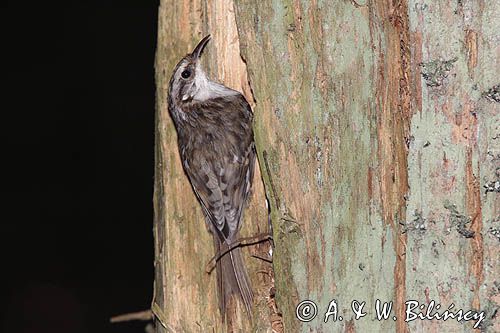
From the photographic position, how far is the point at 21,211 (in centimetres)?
477

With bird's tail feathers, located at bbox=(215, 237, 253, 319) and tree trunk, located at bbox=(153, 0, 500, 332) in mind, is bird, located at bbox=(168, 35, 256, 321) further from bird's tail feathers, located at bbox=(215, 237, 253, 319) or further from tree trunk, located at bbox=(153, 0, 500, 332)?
tree trunk, located at bbox=(153, 0, 500, 332)

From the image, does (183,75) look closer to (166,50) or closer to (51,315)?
(166,50)

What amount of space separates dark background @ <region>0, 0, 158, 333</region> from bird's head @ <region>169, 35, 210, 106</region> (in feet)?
5.31

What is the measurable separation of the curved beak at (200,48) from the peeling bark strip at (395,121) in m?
0.86

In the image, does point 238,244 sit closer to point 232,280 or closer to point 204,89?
point 232,280

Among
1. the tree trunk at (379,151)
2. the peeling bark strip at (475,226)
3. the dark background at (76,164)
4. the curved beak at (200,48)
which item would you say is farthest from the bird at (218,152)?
the dark background at (76,164)

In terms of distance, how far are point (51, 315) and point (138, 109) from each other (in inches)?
53.6

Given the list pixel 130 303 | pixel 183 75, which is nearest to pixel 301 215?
pixel 183 75

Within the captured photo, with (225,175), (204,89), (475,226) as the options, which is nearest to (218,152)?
(225,175)

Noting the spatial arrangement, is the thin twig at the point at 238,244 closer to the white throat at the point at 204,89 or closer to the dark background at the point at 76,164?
the white throat at the point at 204,89

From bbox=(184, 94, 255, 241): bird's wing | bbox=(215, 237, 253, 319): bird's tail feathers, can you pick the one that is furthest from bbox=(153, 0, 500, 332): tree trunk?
bbox=(184, 94, 255, 241): bird's wing

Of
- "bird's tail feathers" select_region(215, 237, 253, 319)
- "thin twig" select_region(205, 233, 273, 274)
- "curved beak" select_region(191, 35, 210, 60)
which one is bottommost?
"bird's tail feathers" select_region(215, 237, 253, 319)

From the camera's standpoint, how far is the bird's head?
293 centimetres

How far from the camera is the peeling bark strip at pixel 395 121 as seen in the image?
2.17 metres
